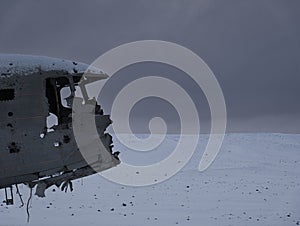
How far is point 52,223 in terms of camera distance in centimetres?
1341

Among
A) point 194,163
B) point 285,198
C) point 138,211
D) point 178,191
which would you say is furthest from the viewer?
point 194,163

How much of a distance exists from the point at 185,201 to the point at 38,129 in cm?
893

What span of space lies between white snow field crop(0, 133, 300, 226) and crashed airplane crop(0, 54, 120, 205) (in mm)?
3426

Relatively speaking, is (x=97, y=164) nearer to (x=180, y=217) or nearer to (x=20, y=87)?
(x=20, y=87)

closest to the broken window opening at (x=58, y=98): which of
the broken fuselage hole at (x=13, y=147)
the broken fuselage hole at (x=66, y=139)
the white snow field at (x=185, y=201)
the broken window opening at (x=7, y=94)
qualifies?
the broken fuselage hole at (x=66, y=139)

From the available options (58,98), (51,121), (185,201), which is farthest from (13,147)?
(185,201)

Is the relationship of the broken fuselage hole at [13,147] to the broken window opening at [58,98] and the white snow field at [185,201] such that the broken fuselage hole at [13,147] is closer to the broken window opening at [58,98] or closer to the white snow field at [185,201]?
the broken window opening at [58,98]

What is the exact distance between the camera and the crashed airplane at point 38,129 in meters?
10.1

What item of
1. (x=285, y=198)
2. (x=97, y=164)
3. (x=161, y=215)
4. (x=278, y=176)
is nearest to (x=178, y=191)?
(x=285, y=198)

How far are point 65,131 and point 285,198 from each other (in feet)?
36.6

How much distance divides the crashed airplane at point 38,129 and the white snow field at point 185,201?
3.43m

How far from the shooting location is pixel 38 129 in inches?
400

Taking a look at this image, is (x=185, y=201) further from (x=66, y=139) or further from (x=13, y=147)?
(x=13, y=147)

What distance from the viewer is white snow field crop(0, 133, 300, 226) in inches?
553
